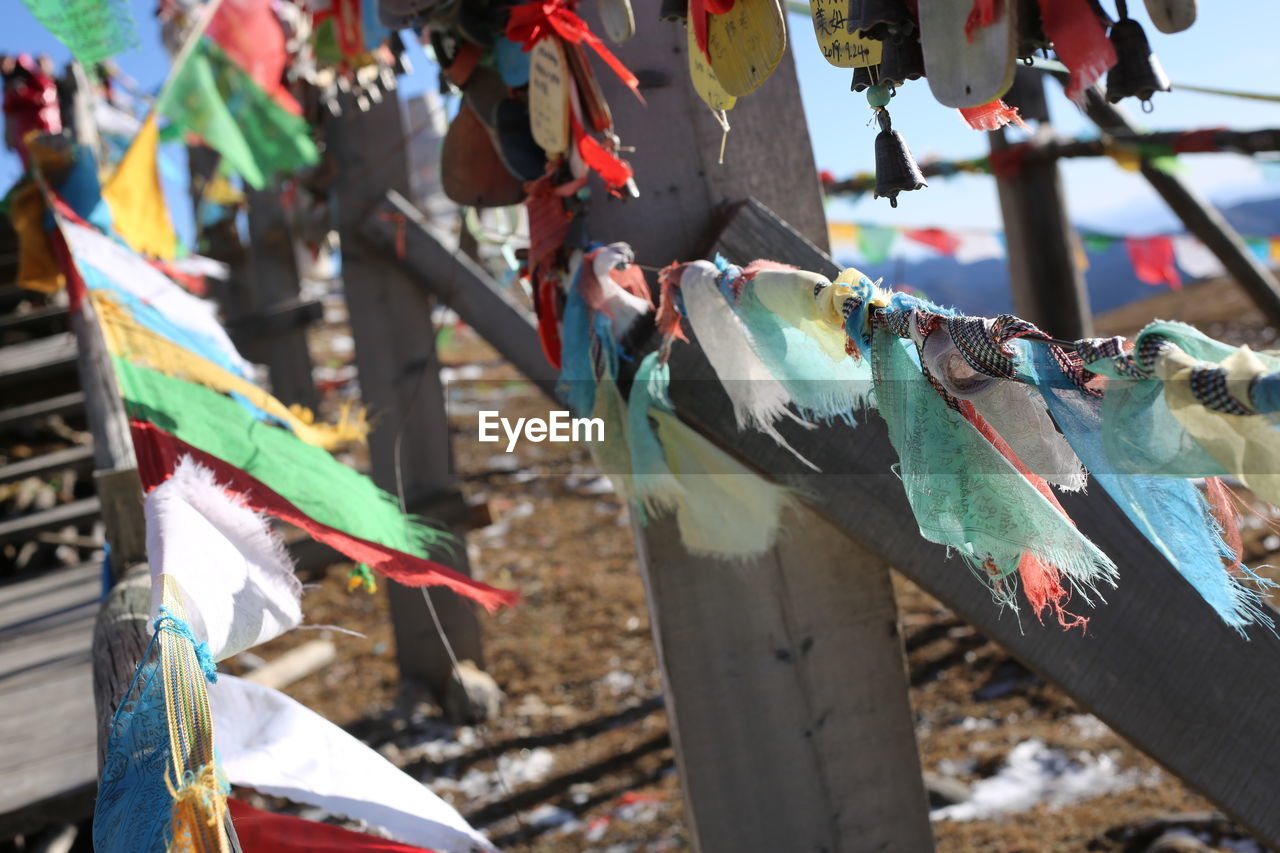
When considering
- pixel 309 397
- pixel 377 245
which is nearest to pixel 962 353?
pixel 377 245

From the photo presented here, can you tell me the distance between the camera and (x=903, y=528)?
4.16 ft

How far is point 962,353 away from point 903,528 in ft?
1.51

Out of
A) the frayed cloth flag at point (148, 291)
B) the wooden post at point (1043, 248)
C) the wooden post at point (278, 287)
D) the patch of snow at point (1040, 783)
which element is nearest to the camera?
Answer: the frayed cloth flag at point (148, 291)

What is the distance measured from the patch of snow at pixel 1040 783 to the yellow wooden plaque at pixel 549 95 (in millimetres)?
2375

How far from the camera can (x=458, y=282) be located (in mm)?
3404

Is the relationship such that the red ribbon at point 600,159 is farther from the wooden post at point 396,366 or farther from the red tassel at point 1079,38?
the wooden post at point 396,366

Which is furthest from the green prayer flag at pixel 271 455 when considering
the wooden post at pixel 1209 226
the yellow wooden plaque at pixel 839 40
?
the wooden post at pixel 1209 226

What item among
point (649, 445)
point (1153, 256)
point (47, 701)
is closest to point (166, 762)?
point (649, 445)

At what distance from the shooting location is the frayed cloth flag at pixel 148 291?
7.29 feet

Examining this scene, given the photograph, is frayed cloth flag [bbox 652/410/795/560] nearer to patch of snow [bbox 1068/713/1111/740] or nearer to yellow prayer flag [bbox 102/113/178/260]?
yellow prayer flag [bbox 102/113/178/260]

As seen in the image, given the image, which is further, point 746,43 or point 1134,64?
point 746,43

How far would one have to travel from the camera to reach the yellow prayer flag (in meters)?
2.71

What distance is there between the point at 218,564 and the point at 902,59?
0.85 metres

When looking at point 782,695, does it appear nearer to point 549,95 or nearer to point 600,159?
point 600,159
